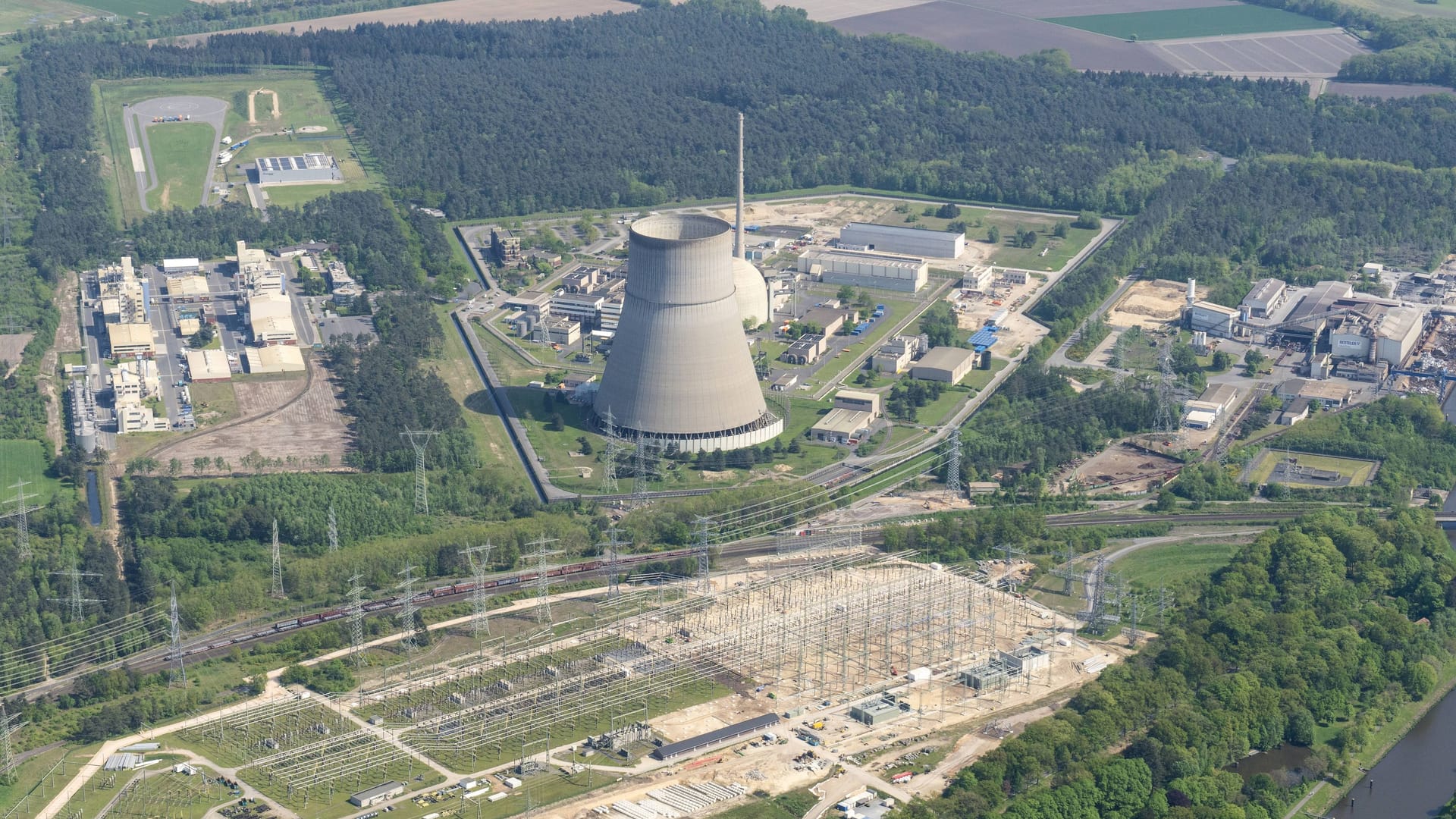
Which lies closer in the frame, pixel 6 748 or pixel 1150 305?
pixel 6 748

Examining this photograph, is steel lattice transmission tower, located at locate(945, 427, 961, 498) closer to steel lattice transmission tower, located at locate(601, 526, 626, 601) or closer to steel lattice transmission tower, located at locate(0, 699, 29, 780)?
steel lattice transmission tower, located at locate(601, 526, 626, 601)

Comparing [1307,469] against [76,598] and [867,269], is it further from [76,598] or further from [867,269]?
[76,598]

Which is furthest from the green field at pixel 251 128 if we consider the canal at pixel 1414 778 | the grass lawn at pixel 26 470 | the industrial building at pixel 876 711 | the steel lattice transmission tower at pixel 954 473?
the canal at pixel 1414 778

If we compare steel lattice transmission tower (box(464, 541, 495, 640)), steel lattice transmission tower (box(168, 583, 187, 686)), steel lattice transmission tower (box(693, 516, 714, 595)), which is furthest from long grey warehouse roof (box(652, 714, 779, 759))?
steel lattice transmission tower (box(168, 583, 187, 686))

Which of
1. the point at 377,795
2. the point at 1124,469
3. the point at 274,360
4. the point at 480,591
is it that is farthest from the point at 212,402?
the point at 1124,469

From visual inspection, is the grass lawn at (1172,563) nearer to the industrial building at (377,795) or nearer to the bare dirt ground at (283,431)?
the industrial building at (377,795)

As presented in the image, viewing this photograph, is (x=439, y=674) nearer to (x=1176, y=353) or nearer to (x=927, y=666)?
(x=927, y=666)
